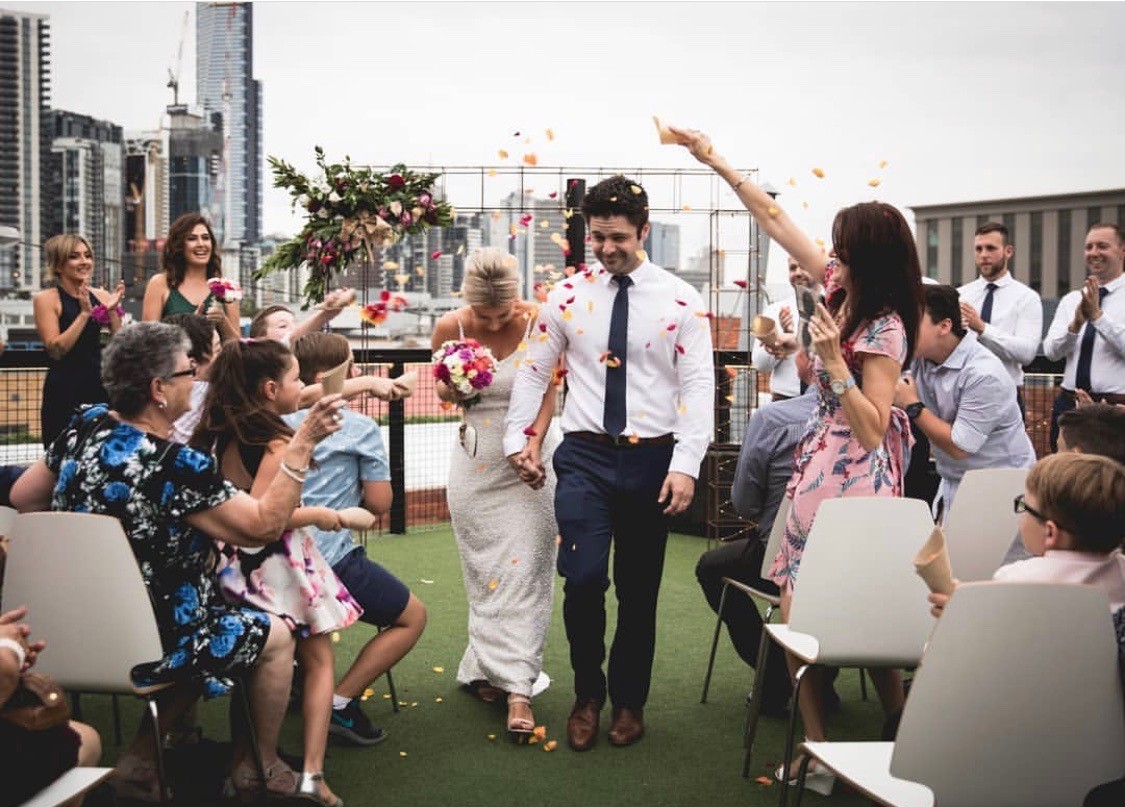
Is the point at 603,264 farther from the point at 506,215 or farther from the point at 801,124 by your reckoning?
the point at 506,215

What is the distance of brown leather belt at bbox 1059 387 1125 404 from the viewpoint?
19.4ft

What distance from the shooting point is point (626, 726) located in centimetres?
403

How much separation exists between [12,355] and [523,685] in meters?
4.47

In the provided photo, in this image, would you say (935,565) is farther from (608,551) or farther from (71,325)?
(71,325)

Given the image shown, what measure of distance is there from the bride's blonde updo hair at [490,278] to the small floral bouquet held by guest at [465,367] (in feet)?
0.58

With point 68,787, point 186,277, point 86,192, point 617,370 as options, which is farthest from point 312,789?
point 86,192

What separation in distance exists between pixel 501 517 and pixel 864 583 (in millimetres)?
1590

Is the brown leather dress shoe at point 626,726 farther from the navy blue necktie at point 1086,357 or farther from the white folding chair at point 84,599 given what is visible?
the navy blue necktie at point 1086,357

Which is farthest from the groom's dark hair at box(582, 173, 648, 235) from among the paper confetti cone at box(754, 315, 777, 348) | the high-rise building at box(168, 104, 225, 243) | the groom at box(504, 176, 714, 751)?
the high-rise building at box(168, 104, 225, 243)

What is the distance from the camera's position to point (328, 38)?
31.4ft

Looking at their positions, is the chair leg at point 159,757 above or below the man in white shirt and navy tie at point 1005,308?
below

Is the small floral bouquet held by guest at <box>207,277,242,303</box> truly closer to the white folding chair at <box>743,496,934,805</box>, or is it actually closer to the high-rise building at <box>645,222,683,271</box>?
the high-rise building at <box>645,222,683,271</box>

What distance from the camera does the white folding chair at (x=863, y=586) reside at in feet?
10.5

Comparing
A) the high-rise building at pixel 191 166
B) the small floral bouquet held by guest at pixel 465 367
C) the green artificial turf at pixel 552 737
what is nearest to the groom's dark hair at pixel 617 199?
the small floral bouquet held by guest at pixel 465 367
